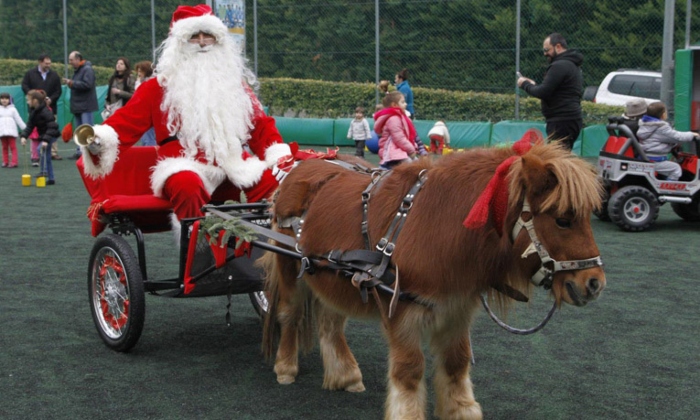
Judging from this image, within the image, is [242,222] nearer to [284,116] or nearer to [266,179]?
[266,179]

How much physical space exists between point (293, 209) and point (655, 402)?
81.6 inches

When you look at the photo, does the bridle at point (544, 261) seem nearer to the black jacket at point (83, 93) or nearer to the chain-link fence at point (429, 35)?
the black jacket at point (83, 93)

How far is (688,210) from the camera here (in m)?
9.95

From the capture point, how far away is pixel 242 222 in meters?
4.74

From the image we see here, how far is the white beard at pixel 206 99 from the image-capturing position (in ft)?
18.5

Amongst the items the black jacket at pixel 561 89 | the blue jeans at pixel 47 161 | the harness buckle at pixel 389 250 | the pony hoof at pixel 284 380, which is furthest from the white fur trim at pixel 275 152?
the blue jeans at pixel 47 161

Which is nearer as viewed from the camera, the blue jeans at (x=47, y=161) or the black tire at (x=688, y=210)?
the black tire at (x=688, y=210)

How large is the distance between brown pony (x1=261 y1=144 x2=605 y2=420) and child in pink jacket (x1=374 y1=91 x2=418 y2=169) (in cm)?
631

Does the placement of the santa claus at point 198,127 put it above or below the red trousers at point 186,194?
above

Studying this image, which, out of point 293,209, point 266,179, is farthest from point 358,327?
point 293,209

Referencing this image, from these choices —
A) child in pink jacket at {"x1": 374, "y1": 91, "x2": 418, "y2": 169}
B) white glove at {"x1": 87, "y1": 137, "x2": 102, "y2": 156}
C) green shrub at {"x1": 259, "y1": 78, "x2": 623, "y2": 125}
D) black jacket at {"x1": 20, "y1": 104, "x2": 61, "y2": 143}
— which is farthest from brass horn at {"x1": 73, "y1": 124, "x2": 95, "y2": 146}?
green shrub at {"x1": 259, "y1": 78, "x2": 623, "y2": 125}

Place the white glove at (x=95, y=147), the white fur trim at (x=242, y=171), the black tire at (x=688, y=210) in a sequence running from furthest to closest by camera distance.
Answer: the black tire at (x=688, y=210)
the white fur trim at (x=242, y=171)
the white glove at (x=95, y=147)

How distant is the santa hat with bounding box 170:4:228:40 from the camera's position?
5836 mm

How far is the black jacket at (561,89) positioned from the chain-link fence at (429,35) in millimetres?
8182
